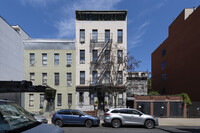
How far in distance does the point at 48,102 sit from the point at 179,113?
63.7 ft

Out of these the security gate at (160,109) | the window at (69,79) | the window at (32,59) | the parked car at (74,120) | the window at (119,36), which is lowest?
the security gate at (160,109)

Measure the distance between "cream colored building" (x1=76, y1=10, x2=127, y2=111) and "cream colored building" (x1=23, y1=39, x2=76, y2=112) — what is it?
1275 mm

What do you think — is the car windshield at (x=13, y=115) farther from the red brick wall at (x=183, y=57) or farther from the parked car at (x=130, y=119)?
the red brick wall at (x=183, y=57)

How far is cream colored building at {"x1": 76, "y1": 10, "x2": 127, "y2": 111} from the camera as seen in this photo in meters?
18.5

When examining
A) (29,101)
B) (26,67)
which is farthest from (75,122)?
(26,67)

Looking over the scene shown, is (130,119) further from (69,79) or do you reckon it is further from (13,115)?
(69,79)

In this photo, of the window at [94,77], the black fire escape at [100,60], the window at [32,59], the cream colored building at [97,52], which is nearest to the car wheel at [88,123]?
the cream colored building at [97,52]

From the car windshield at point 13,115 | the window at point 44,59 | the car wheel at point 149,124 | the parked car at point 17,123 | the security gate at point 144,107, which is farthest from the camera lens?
the window at point 44,59

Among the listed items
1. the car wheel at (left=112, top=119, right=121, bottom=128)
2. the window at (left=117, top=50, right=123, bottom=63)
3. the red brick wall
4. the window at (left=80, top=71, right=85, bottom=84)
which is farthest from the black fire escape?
the red brick wall

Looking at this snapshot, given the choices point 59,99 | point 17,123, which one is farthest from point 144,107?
point 17,123

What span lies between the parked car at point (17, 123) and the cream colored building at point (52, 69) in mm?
15954

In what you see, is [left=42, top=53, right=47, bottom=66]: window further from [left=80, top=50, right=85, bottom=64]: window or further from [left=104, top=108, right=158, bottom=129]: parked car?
[left=104, top=108, right=158, bottom=129]: parked car

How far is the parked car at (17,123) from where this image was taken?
2006 millimetres

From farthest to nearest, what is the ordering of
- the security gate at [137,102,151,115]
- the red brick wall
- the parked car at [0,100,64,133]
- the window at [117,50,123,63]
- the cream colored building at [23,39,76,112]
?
the red brick wall < the window at [117,50,123,63] < the cream colored building at [23,39,76,112] < the security gate at [137,102,151,115] < the parked car at [0,100,64,133]
